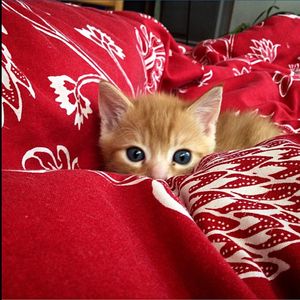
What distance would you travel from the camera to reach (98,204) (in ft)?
1.31

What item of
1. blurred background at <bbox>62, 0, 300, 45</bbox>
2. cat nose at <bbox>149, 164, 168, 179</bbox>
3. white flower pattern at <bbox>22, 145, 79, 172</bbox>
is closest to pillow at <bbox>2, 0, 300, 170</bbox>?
white flower pattern at <bbox>22, 145, 79, 172</bbox>

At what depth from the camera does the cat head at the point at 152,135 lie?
0.88m

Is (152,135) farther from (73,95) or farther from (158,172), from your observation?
(73,95)

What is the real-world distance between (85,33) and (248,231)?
2.14 feet

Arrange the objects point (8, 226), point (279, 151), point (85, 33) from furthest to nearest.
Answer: point (85, 33) → point (279, 151) → point (8, 226)

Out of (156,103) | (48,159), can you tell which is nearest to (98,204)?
(48,159)

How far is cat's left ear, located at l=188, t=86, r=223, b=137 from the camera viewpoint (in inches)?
35.8

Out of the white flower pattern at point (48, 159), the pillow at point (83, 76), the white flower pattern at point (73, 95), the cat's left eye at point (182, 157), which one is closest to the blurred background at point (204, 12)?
the pillow at point (83, 76)

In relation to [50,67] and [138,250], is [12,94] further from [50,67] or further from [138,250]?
[138,250]

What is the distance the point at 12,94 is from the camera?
558mm

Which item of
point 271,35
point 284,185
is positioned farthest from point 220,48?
point 284,185

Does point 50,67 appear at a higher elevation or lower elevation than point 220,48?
higher

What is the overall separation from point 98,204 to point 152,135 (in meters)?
0.52

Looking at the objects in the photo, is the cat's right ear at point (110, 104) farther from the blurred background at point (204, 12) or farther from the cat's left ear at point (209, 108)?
the blurred background at point (204, 12)
